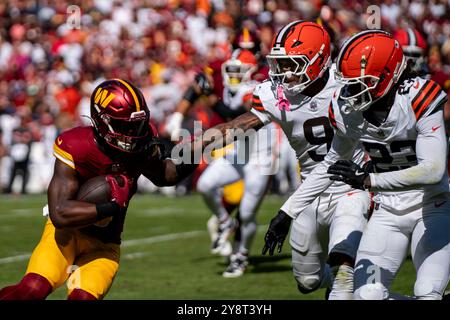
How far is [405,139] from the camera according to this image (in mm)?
4402

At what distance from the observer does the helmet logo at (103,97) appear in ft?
15.0

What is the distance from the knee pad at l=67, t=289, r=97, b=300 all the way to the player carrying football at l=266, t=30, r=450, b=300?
1.37 metres

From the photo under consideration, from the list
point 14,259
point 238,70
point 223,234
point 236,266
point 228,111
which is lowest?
point 14,259

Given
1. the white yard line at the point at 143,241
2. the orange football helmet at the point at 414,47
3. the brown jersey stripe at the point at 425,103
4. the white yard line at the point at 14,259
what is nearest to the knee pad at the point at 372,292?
the brown jersey stripe at the point at 425,103

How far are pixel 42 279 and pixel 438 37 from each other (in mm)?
12123

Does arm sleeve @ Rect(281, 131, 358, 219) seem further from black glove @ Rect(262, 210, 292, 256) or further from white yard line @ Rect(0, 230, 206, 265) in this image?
white yard line @ Rect(0, 230, 206, 265)

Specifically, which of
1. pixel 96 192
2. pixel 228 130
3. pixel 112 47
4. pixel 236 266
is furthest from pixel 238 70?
pixel 112 47

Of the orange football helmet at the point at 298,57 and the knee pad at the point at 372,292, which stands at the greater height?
the orange football helmet at the point at 298,57

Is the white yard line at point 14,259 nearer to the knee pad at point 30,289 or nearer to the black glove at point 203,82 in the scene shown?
the black glove at point 203,82

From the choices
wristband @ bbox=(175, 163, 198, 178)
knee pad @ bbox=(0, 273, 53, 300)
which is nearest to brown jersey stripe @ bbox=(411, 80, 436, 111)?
wristband @ bbox=(175, 163, 198, 178)

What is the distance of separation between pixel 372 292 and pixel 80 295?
1.47 m

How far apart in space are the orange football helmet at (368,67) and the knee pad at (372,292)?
0.91m

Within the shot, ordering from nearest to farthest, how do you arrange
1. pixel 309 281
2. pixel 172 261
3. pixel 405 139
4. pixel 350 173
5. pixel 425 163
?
pixel 425 163 → pixel 350 173 → pixel 405 139 → pixel 309 281 → pixel 172 261

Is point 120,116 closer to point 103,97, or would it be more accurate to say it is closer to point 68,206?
point 103,97
